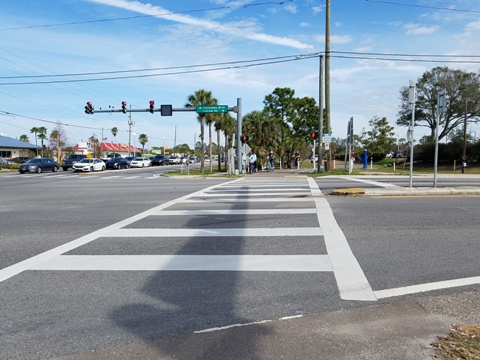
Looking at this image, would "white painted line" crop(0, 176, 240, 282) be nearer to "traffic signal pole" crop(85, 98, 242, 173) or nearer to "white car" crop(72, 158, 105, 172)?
"traffic signal pole" crop(85, 98, 242, 173)

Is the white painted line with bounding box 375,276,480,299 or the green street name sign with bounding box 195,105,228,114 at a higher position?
the green street name sign with bounding box 195,105,228,114

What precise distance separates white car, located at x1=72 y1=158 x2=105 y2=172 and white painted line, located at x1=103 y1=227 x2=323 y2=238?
117ft

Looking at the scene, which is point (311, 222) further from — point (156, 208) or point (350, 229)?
point (156, 208)

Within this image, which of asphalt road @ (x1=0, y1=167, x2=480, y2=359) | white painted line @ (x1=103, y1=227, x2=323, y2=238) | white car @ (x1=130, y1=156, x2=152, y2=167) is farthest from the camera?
white car @ (x1=130, y1=156, x2=152, y2=167)

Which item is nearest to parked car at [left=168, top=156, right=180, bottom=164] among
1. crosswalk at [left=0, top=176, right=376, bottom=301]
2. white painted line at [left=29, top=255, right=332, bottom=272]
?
crosswalk at [left=0, top=176, right=376, bottom=301]

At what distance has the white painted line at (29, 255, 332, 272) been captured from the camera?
5359 millimetres

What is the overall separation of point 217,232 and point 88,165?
122ft

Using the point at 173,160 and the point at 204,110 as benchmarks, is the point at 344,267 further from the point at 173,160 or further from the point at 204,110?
the point at 173,160

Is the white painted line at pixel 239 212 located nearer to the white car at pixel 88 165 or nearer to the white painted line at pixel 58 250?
the white painted line at pixel 58 250

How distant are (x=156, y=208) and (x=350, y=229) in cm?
546

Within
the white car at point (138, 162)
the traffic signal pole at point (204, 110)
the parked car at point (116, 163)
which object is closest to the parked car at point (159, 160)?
the white car at point (138, 162)

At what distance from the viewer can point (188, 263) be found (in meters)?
5.58

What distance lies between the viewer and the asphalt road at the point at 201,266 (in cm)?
381

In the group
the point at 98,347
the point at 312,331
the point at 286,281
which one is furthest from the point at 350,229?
the point at 98,347
